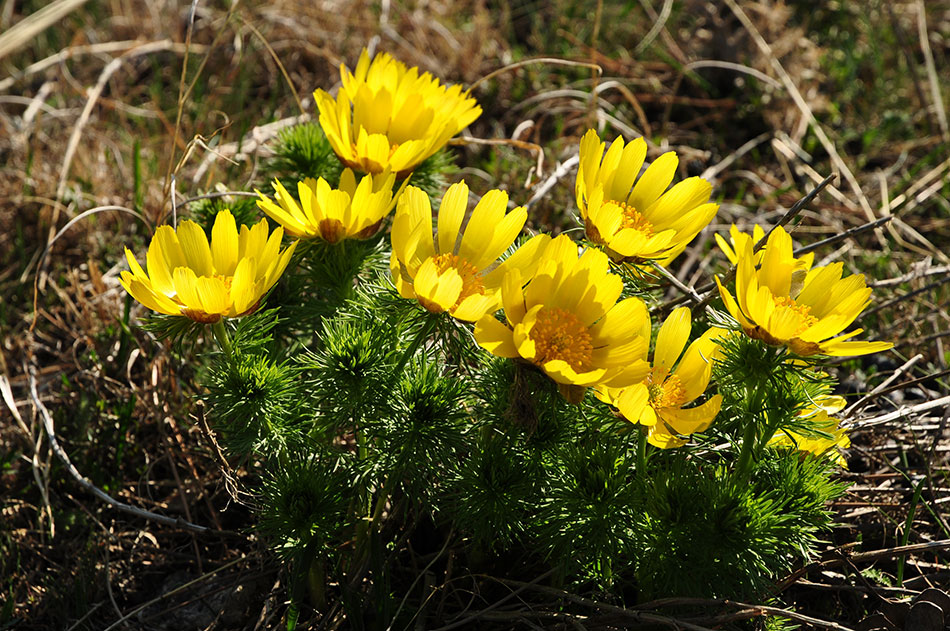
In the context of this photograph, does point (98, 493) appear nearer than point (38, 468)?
Yes

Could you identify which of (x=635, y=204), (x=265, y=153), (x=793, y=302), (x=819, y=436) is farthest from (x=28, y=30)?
(x=819, y=436)

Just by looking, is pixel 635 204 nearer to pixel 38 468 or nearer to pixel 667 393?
pixel 667 393

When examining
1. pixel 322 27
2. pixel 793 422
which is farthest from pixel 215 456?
pixel 322 27

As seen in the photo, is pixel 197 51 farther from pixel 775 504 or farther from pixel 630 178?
pixel 775 504

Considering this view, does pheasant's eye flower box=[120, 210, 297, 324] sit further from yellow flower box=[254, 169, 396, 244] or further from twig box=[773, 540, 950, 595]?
twig box=[773, 540, 950, 595]

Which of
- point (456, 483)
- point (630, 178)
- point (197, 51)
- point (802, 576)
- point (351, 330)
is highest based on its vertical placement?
point (630, 178)

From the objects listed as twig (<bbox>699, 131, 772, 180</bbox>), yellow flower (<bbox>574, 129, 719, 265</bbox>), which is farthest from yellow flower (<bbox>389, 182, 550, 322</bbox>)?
twig (<bbox>699, 131, 772, 180</bbox>)

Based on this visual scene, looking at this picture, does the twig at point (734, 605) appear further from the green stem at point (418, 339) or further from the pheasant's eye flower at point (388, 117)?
the pheasant's eye flower at point (388, 117)
